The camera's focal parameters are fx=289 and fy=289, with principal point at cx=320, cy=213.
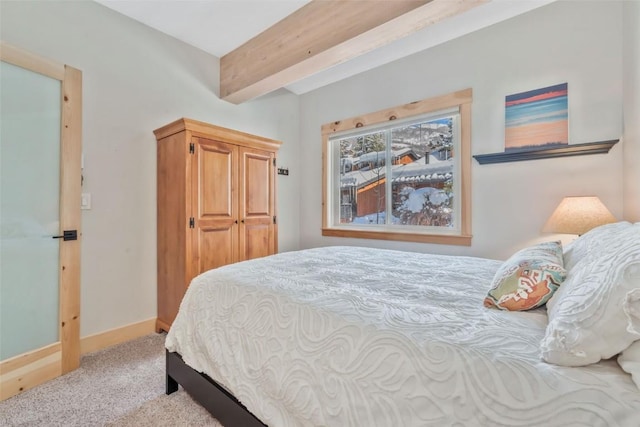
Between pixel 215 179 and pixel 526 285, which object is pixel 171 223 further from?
pixel 526 285

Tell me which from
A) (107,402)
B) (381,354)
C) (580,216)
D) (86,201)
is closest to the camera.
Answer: (381,354)

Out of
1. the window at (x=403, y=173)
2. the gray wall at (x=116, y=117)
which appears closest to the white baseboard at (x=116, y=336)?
the gray wall at (x=116, y=117)

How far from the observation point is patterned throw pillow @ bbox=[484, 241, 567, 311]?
3.22 feet

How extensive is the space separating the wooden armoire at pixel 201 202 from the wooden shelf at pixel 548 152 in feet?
7.03

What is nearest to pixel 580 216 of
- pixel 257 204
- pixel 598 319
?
pixel 598 319

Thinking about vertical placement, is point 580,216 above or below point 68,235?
above

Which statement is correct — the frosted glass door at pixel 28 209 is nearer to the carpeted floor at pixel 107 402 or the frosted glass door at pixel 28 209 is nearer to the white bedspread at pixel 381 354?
the carpeted floor at pixel 107 402

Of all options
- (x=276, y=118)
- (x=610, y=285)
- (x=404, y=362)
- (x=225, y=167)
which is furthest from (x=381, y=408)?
(x=276, y=118)

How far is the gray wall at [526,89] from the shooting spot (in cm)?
210

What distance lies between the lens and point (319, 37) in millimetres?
2242

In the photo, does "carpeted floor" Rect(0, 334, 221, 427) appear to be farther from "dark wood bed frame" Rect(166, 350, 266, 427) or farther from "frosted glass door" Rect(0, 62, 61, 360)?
"frosted glass door" Rect(0, 62, 61, 360)

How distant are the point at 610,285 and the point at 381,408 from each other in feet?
2.07

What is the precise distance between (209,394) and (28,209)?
1618 mm

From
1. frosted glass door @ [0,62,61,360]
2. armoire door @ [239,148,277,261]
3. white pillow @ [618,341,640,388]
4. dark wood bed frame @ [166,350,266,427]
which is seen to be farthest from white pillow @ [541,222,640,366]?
frosted glass door @ [0,62,61,360]
